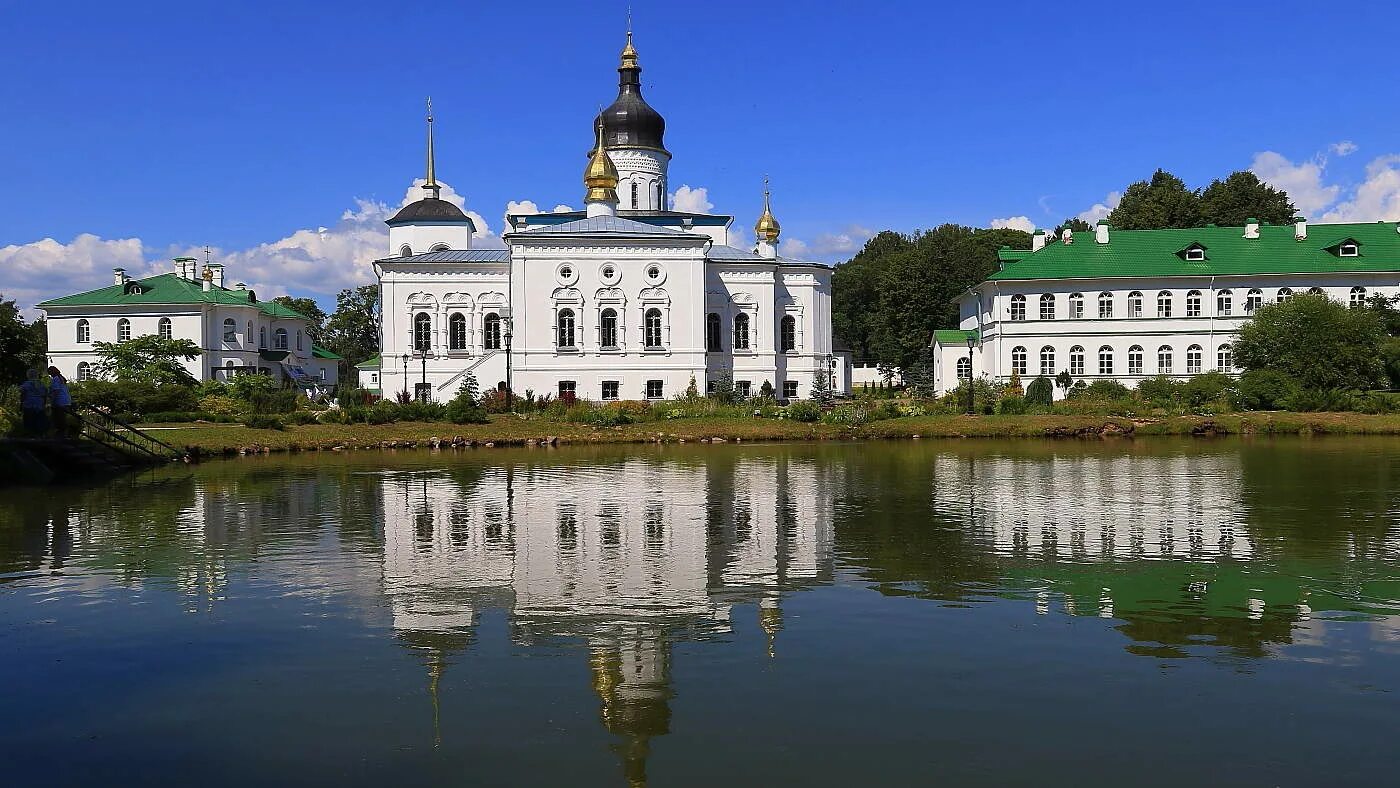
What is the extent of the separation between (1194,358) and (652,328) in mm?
25235

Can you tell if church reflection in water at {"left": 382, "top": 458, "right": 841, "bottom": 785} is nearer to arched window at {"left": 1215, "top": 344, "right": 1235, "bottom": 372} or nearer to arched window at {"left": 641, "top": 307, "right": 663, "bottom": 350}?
arched window at {"left": 641, "top": 307, "right": 663, "bottom": 350}

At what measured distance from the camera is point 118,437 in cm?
2600

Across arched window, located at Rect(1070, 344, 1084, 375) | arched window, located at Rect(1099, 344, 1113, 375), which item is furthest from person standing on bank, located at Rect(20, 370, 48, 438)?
arched window, located at Rect(1099, 344, 1113, 375)

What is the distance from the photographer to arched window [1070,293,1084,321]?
169 ft

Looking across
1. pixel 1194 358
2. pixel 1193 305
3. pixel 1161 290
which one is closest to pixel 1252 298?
pixel 1193 305

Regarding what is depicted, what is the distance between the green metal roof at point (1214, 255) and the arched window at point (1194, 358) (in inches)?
136

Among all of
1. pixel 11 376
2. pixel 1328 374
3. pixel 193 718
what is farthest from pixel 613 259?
pixel 193 718

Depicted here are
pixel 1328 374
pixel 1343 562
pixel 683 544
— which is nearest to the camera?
pixel 1343 562

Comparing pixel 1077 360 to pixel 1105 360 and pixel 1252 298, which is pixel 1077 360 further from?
pixel 1252 298

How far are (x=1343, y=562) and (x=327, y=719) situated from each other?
10.1 metres

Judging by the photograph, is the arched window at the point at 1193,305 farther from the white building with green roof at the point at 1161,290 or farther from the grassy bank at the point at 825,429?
the grassy bank at the point at 825,429

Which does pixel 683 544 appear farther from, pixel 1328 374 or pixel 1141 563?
pixel 1328 374

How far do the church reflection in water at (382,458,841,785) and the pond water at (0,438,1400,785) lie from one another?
53mm

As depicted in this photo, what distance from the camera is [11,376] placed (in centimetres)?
2877
